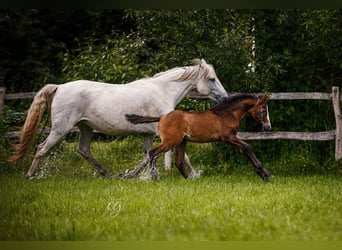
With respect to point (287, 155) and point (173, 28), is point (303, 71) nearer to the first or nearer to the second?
point (287, 155)

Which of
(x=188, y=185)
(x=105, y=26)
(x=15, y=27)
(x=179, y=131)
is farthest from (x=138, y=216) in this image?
(x=105, y=26)

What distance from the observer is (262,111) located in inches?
237

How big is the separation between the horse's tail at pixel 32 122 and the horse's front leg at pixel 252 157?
7.63 feet

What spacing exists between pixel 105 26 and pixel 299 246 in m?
12.2

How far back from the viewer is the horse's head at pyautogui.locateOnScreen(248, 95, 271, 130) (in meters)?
5.99

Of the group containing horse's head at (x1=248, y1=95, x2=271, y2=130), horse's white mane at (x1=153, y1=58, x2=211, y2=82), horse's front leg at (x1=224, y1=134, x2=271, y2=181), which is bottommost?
horse's front leg at (x1=224, y1=134, x2=271, y2=181)

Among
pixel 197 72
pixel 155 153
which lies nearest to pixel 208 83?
pixel 197 72

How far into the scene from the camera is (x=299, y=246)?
0.94 meters

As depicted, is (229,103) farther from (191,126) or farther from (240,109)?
(191,126)

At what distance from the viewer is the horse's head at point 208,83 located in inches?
261

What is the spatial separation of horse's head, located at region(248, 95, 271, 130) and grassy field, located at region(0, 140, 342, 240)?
650 millimetres

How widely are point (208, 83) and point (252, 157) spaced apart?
131cm

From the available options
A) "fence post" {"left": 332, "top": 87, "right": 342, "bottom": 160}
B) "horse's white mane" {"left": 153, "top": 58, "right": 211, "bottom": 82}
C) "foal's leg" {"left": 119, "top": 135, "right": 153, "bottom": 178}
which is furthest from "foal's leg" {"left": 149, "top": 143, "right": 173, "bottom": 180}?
"fence post" {"left": 332, "top": 87, "right": 342, "bottom": 160}

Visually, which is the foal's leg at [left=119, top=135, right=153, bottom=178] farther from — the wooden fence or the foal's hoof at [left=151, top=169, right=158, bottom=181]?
the wooden fence
